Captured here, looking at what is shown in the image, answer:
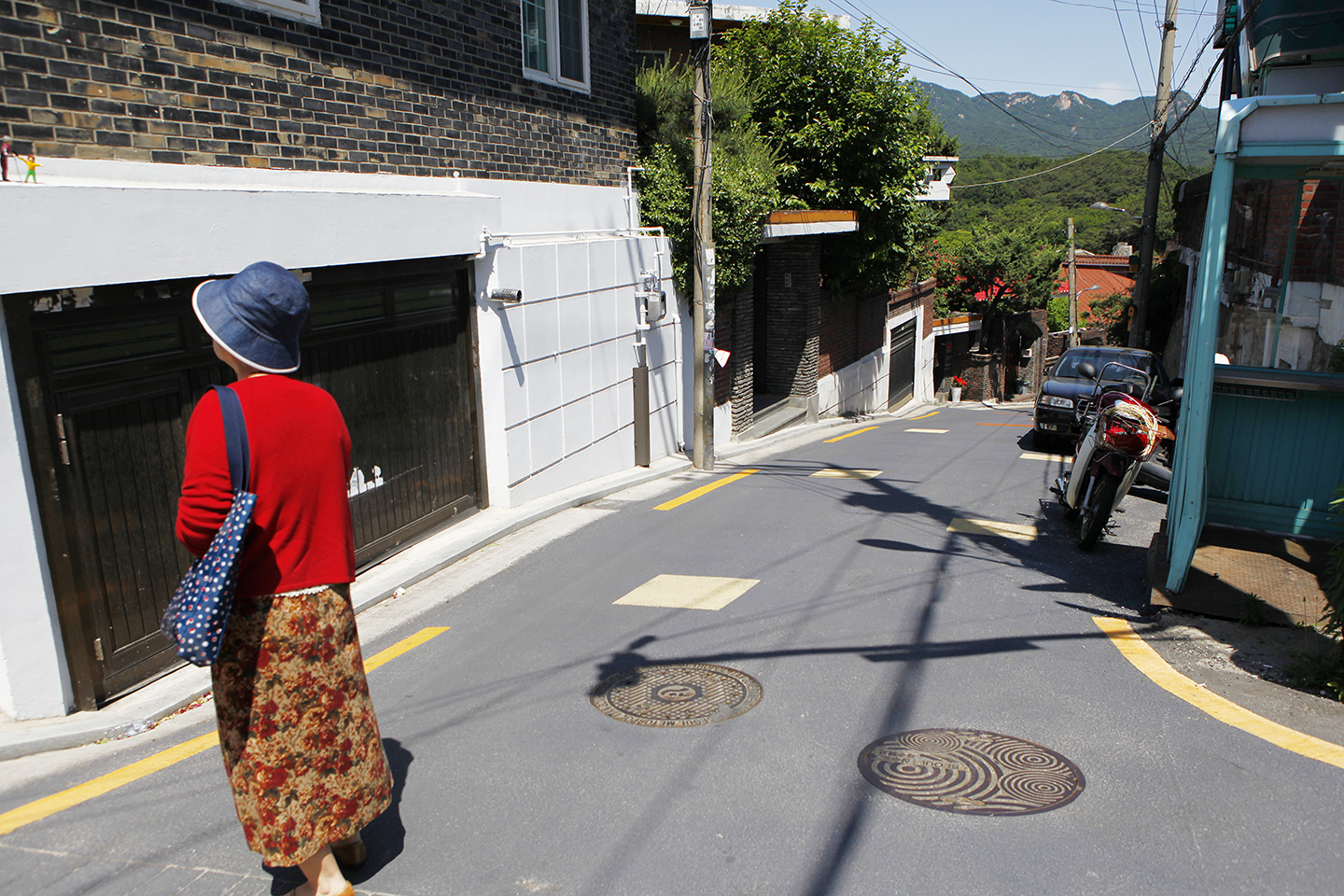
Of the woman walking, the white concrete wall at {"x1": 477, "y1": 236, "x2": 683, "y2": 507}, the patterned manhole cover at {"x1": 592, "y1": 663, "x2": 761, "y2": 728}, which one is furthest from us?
the white concrete wall at {"x1": 477, "y1": 236, "x2": 683, "y2": 507}

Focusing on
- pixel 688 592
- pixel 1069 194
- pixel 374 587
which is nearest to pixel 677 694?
pixel 688 592

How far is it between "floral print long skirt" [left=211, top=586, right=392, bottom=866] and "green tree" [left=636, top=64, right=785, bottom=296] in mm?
11099

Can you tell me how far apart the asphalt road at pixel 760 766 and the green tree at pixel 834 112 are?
14025mm

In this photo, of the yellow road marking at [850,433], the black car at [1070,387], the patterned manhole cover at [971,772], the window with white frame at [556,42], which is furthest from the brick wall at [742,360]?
the patterned manhole cover at [971,772]

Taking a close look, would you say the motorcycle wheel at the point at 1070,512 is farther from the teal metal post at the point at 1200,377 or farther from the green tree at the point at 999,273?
the green tree at the point at 999,273

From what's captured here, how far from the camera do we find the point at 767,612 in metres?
5.98

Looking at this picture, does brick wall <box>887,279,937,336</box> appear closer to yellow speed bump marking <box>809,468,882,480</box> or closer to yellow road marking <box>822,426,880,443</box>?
yellow road marking <box>822,426,880,443</box>

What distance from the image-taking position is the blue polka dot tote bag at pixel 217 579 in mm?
2600

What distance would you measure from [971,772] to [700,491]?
7119 mm

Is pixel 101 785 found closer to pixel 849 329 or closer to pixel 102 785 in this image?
pixel 102 785

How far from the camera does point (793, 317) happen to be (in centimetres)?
2133

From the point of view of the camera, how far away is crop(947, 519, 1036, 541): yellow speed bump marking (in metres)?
8.47

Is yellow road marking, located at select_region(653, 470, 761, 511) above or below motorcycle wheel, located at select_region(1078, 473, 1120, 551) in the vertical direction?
below

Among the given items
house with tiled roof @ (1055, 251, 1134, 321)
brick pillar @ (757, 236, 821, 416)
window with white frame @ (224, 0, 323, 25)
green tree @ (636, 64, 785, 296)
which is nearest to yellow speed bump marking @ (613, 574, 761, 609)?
window with white frame @ (224, 0, 323, 25)
